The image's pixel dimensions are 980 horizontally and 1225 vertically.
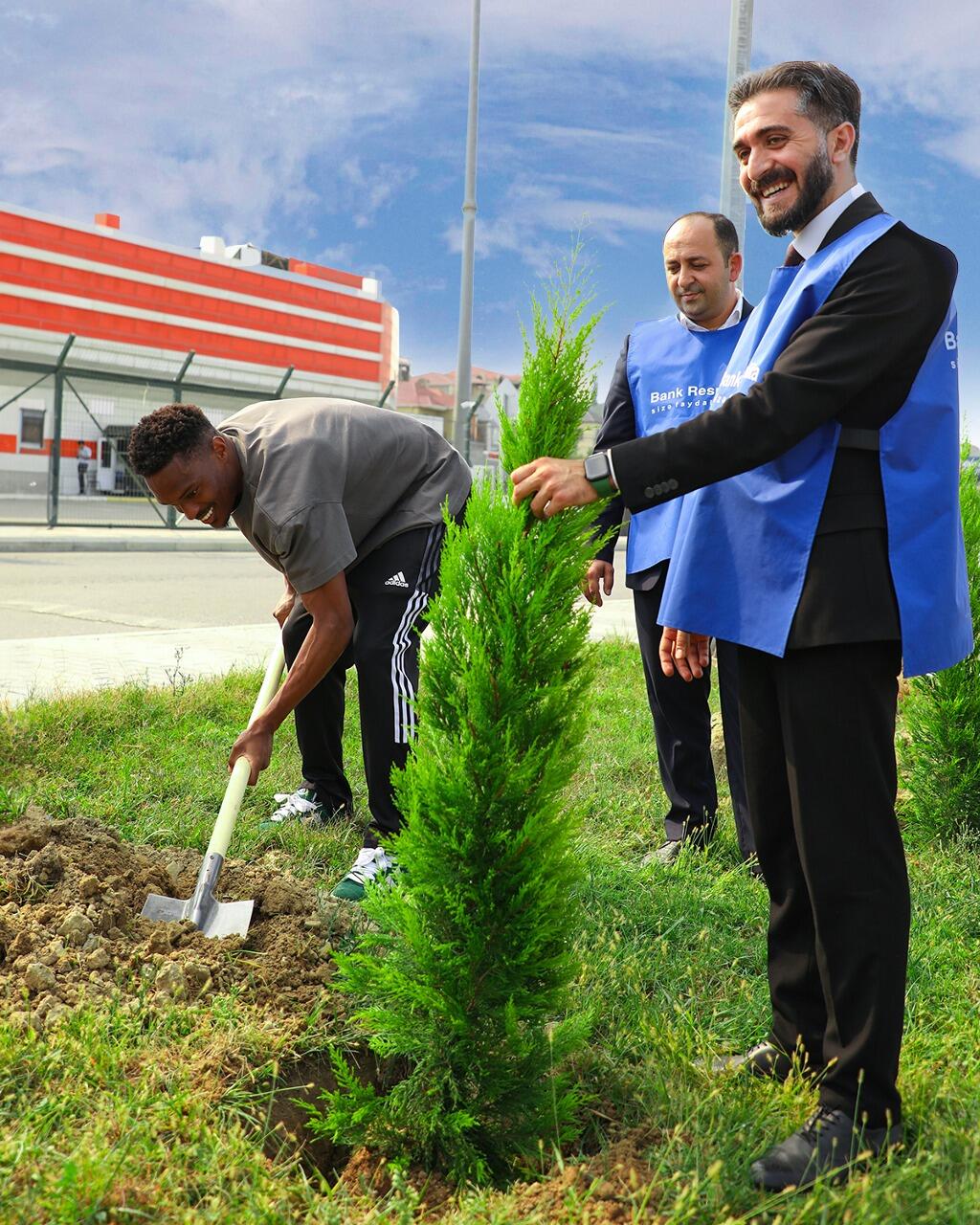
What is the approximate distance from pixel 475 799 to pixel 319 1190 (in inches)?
34.1

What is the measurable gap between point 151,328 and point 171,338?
72cm

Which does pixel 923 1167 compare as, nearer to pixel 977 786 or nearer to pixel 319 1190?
pixel 319 1190

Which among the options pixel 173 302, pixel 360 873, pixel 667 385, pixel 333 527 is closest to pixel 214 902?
pixel 360 873

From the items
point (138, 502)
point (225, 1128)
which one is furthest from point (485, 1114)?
point (138, 502)

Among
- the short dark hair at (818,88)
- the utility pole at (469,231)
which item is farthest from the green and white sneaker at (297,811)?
the utility pole at (469,231)

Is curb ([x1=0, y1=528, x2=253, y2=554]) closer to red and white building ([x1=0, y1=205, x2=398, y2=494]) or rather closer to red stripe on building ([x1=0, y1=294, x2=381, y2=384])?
red and white building ([x1=0, y1=205, x2=398, y2=494])

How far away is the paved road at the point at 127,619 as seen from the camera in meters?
7.22

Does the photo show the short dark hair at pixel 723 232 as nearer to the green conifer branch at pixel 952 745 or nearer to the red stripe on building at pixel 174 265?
the green conifer branch at pixel 952 745

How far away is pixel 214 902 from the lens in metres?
3.33

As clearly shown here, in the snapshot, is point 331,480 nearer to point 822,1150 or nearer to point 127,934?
point 127,934

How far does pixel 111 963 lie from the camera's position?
9.70 feet

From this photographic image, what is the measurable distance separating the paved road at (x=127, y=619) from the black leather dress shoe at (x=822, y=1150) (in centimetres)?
298

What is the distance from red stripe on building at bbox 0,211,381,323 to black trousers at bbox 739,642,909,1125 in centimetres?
3167

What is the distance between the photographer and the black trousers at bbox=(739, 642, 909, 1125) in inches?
88.7
